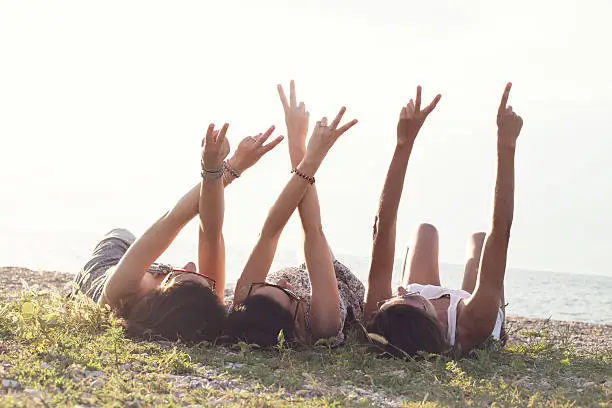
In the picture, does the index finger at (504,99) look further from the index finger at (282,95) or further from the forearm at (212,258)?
the forearm at (212,258)

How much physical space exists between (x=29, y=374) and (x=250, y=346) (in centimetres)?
155

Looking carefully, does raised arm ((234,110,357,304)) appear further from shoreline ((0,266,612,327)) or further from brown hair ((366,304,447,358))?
shoreline ((0,266,612,327))

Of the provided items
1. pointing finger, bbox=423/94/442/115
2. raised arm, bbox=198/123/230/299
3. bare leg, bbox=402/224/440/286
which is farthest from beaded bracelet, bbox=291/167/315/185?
bare leg, bbox=402/224/440/286

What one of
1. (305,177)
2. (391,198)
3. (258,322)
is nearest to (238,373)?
(258,322)

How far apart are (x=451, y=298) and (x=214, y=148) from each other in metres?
2.07

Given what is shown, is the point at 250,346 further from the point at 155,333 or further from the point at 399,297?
the point at 399,297

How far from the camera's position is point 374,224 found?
17.6 ft

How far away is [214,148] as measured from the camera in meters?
4.88

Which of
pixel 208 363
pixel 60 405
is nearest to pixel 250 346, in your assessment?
pixel 208 363

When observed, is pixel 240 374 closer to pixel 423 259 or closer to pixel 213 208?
pixel 213 208

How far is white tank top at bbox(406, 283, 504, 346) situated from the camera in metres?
5.02

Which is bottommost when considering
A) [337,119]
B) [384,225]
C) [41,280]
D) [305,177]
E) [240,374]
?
[41,280]

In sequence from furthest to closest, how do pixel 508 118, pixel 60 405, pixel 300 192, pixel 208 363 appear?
pixel 300 192 → pixel 508 118 → pixel 208 363 → pixel 60 405

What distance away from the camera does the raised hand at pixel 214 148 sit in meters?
4.82
